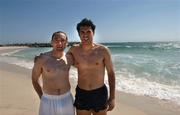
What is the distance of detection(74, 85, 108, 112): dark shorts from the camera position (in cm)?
403

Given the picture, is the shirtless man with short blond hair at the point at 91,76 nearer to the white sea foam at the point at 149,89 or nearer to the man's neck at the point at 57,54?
the man's neck at the point at 57,54

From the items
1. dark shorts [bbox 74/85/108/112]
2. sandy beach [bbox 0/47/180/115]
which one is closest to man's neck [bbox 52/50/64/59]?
dark shorts [bbox 74/85/108/112]

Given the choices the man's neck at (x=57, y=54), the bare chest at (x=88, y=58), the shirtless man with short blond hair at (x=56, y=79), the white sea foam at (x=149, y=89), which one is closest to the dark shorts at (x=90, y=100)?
the shirtless man with short blond hair at (x=56, y=79)

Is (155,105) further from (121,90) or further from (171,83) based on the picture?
(171,83)

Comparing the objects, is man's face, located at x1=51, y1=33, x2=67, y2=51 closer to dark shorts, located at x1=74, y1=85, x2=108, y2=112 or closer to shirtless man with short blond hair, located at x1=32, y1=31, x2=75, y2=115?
shirtless man with short blond hair, located at x1=32, y1=31, x2=75, y2=115

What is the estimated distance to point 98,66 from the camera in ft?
13.4

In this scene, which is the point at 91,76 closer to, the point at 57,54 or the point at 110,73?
the point at 110,73

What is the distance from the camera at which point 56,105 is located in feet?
12.1

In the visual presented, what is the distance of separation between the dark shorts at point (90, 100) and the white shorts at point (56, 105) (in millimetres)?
263

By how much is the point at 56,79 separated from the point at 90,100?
0.57 meters

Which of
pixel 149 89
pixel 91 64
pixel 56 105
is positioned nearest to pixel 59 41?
pixel 91 64

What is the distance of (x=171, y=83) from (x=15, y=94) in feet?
16.8

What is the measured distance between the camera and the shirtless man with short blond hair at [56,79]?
12.2 feet

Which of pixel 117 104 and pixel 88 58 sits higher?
pixel 88 58
